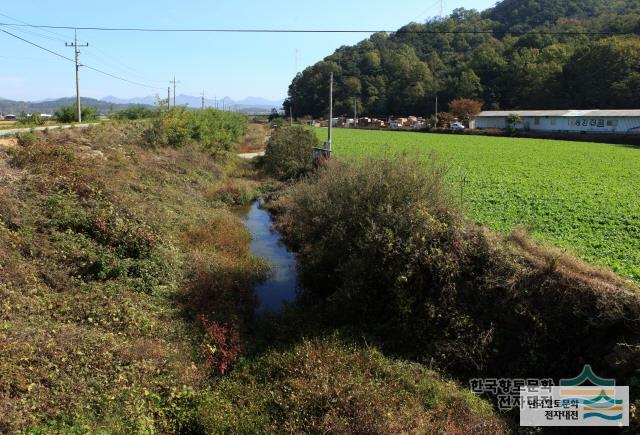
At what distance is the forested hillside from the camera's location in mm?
50344

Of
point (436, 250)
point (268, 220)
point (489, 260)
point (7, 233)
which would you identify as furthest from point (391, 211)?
point (268, 220)

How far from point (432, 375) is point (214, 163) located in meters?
28.0

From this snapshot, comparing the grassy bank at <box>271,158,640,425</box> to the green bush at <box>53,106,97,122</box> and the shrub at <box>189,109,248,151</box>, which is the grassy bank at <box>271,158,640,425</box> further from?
the green bush at <box>53,106,97,122</box>

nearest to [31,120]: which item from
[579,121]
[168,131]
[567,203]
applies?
[168,131]

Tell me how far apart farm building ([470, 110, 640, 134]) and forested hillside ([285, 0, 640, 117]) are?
37.7 ft

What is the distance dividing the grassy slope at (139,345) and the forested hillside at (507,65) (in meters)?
27.2

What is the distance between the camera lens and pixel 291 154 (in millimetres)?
33406

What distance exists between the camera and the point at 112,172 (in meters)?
19.8

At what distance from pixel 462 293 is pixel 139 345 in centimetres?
646

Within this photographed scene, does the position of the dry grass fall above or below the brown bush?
above

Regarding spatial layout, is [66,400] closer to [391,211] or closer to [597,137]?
[391,211]

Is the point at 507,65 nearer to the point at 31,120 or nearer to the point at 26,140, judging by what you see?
the point at 31,120

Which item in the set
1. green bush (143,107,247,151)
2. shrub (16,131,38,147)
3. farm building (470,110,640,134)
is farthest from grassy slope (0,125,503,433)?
farm building (470,110,640,134)

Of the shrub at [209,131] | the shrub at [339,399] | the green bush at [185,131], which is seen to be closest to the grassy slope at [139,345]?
the shrub at [339,399]
